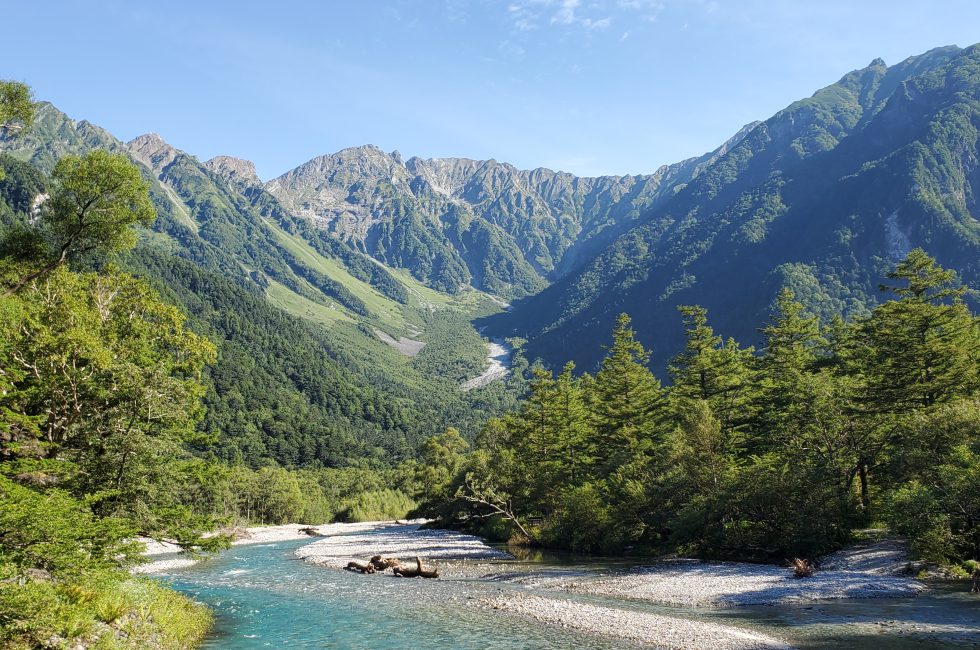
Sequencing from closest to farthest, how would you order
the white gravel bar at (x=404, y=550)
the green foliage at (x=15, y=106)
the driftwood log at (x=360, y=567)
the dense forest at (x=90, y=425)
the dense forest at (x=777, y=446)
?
1. the dense forest at (x=90, y=425)
2. the green foliage at (x=15, y=106)
3. the dense forest at (x=777, y=446)
4. the driftwood log at (x=360, y=567)
5. the white gravel bar at (x=404, y=550)

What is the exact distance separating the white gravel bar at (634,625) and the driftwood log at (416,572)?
1098 cm

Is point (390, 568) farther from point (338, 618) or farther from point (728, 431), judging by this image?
point (728, 431)

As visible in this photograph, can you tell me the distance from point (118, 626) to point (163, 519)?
4.44 m

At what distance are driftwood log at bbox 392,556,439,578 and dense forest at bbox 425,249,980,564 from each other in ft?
51.1

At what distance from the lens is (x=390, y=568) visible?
155 ft

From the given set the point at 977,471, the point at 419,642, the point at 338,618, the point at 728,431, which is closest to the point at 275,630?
the point at 338,618

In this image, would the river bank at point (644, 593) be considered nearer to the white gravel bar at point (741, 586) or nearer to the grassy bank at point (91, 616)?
the white gravel bar at point (741, 586)

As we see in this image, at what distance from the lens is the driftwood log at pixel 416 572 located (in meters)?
41.4

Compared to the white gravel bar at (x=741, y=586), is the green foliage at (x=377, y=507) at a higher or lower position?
lower

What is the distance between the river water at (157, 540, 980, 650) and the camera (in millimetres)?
21453

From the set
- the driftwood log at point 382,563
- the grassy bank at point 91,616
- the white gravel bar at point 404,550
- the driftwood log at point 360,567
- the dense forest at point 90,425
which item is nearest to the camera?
the grassy bank at point 91,616

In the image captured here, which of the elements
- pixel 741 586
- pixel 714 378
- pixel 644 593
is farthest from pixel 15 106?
pixel 714 378

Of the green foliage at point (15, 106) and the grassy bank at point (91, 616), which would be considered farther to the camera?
the green foliage at point (15, 106)

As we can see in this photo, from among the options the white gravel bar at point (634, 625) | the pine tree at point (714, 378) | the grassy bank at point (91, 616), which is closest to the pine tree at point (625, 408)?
the pine tree at point (714, 378)
